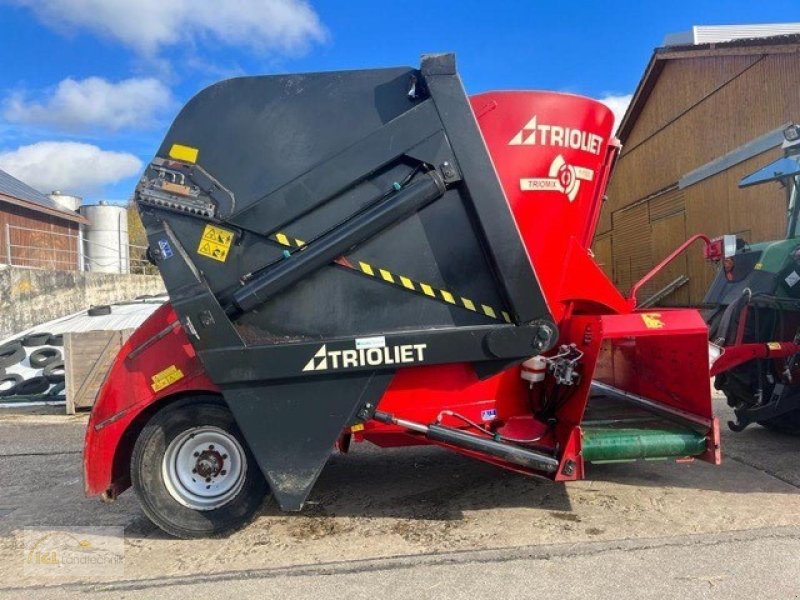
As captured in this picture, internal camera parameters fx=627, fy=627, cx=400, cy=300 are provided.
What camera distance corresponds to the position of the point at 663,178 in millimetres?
17578

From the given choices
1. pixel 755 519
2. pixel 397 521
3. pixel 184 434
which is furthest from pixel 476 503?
pixel 184 434

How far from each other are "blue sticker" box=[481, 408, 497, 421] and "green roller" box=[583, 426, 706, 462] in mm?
574

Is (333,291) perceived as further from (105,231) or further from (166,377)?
(105,231)

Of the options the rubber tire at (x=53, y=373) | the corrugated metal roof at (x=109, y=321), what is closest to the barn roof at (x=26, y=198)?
the corrugated metal roof at (x=109, y=321)

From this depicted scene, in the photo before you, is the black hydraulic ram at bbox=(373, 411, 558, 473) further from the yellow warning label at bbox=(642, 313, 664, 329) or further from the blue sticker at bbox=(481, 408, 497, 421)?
the yellow warning label at bbox=(642, 313, 664, 329)

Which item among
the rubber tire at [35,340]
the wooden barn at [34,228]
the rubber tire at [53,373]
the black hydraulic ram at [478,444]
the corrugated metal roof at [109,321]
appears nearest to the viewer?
the black hydraulic ram at [478,444]

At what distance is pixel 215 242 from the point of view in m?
3.53

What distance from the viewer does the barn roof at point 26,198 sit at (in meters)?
20.0

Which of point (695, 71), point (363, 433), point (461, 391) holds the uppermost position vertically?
point (695, 71)

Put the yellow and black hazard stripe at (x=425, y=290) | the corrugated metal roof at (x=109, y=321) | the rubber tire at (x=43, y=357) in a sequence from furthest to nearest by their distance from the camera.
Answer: the corrugated metal roof at (x=109, y=321) < the rubber tire at (x=43, y=357) < the yellow and black hazard stripe at (x=425, y=290)

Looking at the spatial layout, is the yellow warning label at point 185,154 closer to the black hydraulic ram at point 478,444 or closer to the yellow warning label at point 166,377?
the yellow warning label at point 166,377

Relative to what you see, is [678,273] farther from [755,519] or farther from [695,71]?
[755,519]

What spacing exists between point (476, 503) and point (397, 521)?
0.61 meters

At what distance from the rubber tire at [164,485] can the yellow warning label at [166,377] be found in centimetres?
14
